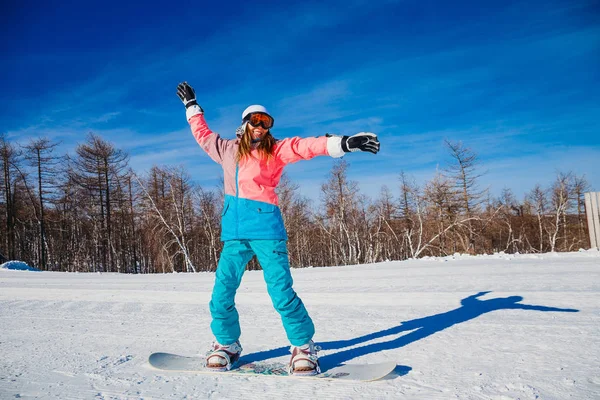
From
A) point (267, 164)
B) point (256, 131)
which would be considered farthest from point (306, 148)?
point (256, 131)

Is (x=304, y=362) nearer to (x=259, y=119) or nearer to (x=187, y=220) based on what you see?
(x=259, y=119)

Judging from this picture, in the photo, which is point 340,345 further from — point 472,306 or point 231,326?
point 472,306

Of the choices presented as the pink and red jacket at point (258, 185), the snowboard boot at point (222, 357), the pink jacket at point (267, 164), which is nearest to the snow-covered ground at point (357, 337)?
the snowboard boot at point (222, 357)

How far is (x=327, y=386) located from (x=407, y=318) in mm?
1847

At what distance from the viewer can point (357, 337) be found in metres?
3.00

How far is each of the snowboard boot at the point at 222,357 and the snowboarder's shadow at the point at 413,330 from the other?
0.50ft

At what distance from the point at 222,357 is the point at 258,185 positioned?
3.67 ft

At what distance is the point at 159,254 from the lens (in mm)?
26625

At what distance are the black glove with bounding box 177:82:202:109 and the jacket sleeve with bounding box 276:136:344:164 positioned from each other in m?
0.90

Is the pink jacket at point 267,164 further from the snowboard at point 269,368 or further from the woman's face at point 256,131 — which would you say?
the snowboard at point 269,368

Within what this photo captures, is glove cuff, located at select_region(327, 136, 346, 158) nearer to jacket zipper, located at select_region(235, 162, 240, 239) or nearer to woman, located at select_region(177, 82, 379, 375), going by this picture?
woman, located at select_region(177, 82, 379, 375)

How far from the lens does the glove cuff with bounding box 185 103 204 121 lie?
2.88 metres

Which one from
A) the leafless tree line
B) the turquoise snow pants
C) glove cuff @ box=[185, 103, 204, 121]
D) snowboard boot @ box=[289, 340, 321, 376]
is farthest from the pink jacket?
the leafless tree line

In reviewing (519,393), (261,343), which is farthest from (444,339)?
(261,343)
